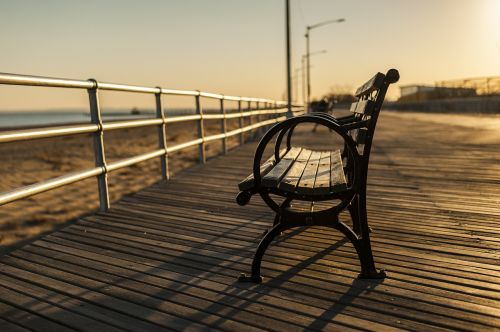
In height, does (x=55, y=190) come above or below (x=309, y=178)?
below

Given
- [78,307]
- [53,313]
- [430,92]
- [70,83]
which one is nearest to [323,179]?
[78,307]

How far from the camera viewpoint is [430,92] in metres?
35.2

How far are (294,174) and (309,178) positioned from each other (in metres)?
0.13

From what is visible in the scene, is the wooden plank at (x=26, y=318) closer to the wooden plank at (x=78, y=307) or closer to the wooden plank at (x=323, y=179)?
the wooden plank at (x=78, y=307)

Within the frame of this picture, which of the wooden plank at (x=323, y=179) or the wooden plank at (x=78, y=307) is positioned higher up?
the wooden plank at (x=323, y=179)

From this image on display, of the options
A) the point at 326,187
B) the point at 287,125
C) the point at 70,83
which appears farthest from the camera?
the point at 70,83

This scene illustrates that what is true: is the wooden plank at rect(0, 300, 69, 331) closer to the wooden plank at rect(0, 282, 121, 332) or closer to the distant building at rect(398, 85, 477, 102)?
the wooden plank at rect(0, 282, 121, 332)

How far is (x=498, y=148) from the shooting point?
25.8 ft

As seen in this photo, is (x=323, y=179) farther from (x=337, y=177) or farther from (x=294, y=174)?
(x=294, y=174)

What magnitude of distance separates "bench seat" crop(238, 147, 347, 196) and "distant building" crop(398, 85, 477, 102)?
30.2m

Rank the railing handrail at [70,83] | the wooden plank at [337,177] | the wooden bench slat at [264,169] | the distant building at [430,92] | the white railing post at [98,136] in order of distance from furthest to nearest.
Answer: the distant building at [430,92] → the white railing post at [98,136] → the railing handrail at [70,83] → the wooden bench slat at [264,169] → the wooden plank at [337,177]

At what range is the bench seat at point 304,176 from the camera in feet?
7.47

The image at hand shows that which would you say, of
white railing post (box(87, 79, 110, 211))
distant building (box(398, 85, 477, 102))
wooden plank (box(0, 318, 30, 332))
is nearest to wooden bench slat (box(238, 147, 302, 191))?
wooden plank (box(0, 318, 30, 332))

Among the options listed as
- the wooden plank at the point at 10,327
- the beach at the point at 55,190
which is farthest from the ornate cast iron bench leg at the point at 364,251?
the beach at the point at 55,190
